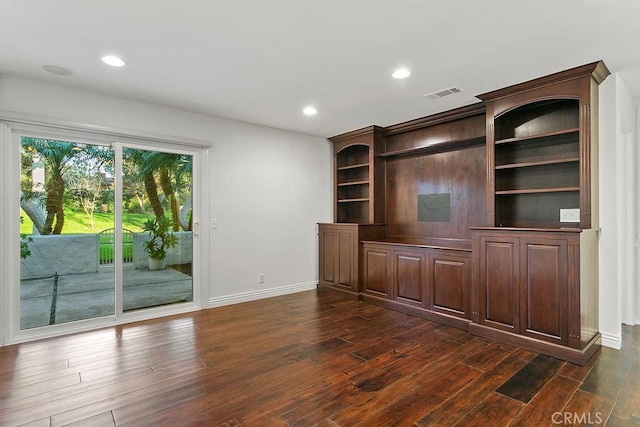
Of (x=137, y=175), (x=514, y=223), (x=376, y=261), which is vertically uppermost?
(x=137, y=175)

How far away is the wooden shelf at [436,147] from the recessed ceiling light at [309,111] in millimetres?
1315

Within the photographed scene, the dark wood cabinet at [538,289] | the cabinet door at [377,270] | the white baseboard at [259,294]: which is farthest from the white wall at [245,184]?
the dark wood cabinet at [538,289]

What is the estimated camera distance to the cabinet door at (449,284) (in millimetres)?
3666

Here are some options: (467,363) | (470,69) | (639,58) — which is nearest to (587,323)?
(467,363)

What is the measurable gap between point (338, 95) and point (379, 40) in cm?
120

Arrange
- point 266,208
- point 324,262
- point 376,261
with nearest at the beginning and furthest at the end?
point 376,261 < point 266,208 < point 324,262

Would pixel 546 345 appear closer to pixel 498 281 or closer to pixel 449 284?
pixel 498 281

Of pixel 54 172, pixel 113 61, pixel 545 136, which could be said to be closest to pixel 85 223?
pixel 54 172

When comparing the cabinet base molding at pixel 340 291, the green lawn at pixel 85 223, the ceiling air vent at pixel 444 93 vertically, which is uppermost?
the ceiling air vent at pixel 444 93

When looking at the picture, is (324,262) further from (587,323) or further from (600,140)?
(600,140)

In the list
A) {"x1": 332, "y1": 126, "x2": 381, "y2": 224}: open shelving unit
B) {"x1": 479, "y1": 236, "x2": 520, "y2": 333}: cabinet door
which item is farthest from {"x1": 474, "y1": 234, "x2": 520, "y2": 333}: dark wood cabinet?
{"x1": 332, "y1": 126, "x2": 381, "y2": 224}: open shelving unit

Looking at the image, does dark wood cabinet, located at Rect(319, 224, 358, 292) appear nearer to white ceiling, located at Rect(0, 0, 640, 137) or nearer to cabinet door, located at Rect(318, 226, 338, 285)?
cabinet door, located at Rect(318, 226, 338, 285)

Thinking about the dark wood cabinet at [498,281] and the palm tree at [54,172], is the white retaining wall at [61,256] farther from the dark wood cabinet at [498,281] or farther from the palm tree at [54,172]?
the dark wood cabinet at [498,281]

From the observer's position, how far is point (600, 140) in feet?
10.1
